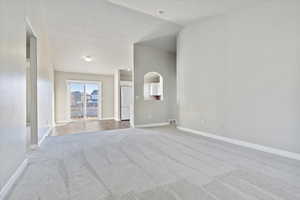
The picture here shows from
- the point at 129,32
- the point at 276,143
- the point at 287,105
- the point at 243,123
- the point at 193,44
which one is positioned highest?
the point at 129,32

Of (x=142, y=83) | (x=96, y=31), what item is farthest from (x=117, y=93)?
(x=96, y=31)

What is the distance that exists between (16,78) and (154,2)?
2.94 metres

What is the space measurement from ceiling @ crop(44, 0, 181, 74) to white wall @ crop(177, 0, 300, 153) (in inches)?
53.7

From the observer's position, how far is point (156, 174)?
2.02 metres

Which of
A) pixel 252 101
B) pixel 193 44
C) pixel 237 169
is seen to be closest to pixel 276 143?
pixel 252 101

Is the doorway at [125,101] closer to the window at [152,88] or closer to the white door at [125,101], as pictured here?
the white door at [125,101]

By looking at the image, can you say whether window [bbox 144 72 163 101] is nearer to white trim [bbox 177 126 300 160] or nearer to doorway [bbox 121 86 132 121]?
doorway [bbox 121 86 132 121]

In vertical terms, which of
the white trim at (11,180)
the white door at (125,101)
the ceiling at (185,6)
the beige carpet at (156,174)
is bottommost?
the beige carpet at (156,174)

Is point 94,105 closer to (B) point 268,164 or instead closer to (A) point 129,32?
(A) point 129,32

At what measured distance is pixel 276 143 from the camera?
285cm

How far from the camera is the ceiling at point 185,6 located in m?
3.23

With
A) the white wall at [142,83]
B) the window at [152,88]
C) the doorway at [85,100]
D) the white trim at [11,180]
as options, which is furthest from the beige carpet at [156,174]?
the doorway at [85,100]

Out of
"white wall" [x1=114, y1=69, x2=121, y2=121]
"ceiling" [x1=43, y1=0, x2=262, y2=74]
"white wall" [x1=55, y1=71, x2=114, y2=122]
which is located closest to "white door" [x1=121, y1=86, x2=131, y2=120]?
"white wall" [x1=114, y1=69, x2=121, y2=121]

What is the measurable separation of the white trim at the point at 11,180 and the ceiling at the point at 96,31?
312 centimetres
